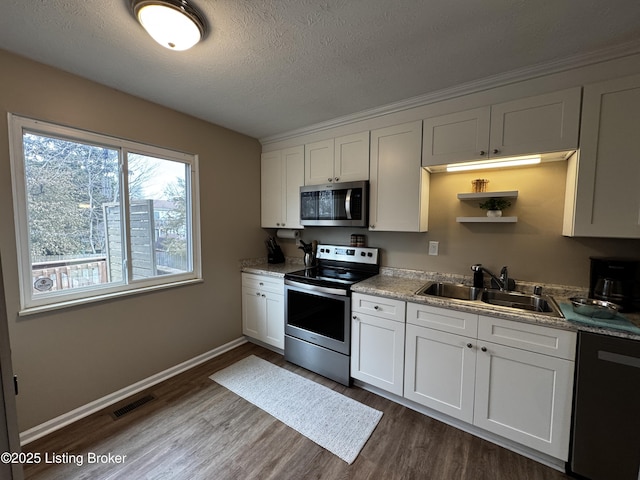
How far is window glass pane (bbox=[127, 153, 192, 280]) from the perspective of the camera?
2.34 metres

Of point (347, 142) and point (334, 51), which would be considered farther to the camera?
point (347, 142)

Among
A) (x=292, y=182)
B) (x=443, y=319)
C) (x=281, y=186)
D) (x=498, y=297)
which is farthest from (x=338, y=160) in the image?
(x=498, y=297)

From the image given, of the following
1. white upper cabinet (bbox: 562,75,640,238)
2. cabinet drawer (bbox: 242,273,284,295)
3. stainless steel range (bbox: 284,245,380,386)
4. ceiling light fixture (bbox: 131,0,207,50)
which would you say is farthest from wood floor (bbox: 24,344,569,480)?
ceiling light fixture (bbox: 131,0,207,50)

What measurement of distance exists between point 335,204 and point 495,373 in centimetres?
183

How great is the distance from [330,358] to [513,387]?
1.38m

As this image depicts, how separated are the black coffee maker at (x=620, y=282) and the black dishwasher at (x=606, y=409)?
1.46 ft

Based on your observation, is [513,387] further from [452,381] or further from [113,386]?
[113,386]

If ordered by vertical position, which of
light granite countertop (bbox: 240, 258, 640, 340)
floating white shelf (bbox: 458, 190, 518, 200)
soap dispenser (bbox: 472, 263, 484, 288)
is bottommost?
light granite countertop (bbox: 240, 258, 640, 340)

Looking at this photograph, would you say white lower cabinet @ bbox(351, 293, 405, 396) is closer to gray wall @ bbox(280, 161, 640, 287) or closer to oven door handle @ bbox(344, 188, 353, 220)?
gray wall @ bbox(280, 161, 640, 287)

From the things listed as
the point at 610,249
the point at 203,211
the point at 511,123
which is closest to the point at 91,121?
the point at 203,211

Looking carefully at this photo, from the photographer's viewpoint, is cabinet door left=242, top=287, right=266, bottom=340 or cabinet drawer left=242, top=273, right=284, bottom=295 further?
cabinet door left=242, top=287, right=266, bottom=340

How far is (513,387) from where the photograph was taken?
1.69 metres

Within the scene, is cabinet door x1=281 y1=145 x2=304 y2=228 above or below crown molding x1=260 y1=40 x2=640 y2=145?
below

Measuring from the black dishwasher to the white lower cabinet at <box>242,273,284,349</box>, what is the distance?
7.48 ft
